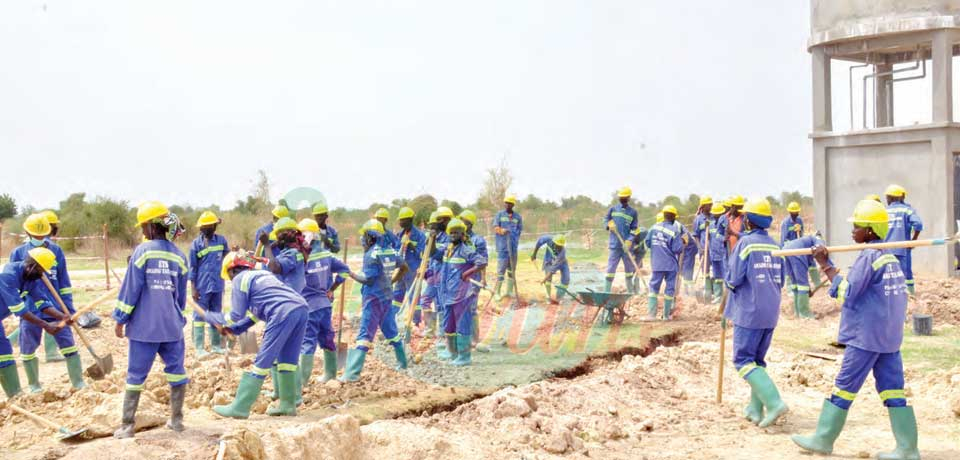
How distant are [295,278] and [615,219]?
8458 mm

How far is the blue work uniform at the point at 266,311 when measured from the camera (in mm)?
7723

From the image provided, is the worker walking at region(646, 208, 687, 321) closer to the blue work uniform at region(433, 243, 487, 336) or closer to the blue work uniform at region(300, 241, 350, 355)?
the blue work uniform at region(433, 243, 487, 336)

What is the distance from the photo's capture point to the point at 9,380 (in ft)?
29.5

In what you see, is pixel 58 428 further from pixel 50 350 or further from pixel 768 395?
pixel 768 395

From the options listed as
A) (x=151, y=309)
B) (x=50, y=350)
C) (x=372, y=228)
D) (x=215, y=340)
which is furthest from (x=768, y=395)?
(x=50, y=350)

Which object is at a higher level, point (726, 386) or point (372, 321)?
point (372, 321)

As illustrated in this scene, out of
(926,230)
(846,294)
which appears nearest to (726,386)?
(846,294)

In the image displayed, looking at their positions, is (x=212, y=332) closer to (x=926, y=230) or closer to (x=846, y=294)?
(x=846, y=294)

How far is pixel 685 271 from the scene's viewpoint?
17859 millimetres

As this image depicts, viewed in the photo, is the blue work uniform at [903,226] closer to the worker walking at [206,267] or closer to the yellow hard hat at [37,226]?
the worker walking at [206,267]

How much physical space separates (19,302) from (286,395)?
8.62 feet

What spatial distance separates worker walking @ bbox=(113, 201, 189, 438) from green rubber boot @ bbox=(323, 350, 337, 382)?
2.46 metres

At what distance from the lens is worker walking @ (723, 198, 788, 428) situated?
8102mm

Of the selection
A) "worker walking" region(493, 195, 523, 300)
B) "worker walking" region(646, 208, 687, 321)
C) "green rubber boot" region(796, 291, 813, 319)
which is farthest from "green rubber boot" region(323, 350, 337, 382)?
"green rubber boot" region(796, 291, 813, 319)
